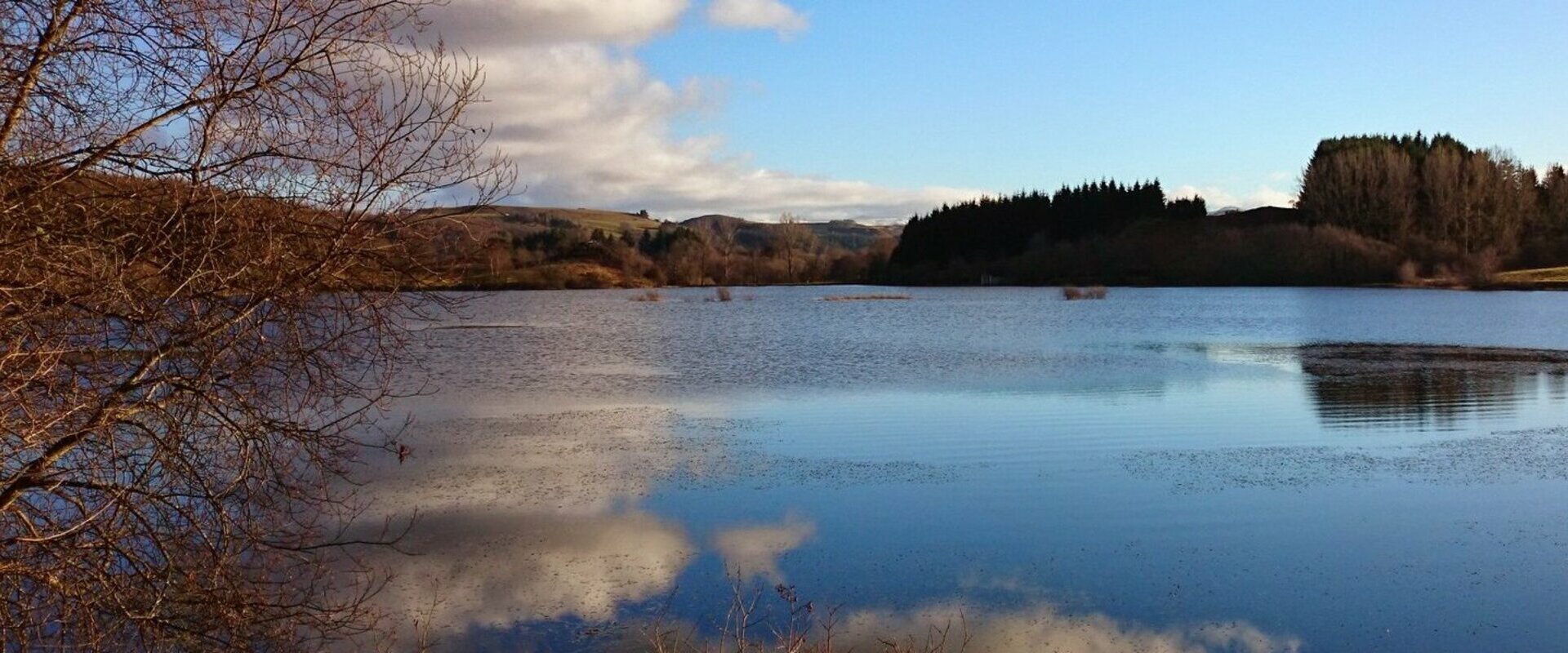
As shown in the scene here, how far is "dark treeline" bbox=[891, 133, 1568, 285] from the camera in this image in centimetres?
7444

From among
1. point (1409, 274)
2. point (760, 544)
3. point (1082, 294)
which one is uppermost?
point (1409, 274)

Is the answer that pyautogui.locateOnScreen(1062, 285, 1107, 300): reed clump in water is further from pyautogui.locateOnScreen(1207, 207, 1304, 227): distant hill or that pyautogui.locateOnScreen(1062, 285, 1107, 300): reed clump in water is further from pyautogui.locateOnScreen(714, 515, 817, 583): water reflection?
pyautogui.locateOnScreen(714, 515, 817, 583): water reflection

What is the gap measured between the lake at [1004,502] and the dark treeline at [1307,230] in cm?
5542

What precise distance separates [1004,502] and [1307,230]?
253 feet

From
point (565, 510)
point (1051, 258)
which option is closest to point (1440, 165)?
point (1051, 258)

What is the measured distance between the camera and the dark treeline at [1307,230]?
74438mm

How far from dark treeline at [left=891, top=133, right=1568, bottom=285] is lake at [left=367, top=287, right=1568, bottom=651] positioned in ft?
182

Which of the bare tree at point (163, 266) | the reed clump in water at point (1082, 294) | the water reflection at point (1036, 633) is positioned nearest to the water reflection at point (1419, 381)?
the water reflection at point (1036, 633)

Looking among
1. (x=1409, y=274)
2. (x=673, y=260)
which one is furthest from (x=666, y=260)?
(x=1409, y=274)

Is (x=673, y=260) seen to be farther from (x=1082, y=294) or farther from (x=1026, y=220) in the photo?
(x=1082, y=294)

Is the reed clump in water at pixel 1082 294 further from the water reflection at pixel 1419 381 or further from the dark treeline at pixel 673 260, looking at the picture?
the dark treeline at pixel 673 260

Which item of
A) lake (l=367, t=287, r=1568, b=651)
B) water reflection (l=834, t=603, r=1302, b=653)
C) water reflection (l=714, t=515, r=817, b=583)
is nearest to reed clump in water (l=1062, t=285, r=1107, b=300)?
lake (l=367, t=287, r=1568, b=651)

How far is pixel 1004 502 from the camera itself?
34.0 ft

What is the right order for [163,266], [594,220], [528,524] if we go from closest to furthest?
1. [163,266]
2. [528,524]
3. [594,220]
